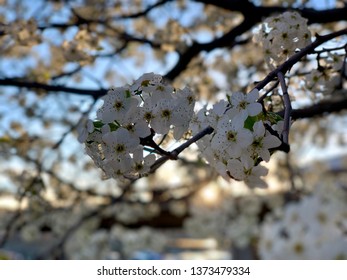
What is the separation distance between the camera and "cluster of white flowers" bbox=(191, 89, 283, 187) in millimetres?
981

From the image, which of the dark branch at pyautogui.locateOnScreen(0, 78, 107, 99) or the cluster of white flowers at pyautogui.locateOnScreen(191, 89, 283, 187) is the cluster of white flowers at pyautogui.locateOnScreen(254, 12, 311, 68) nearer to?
the cluster of white flowers at pyautogui.locateOnScreen(191, 89, 283, 187)

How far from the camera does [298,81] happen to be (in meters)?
1.86

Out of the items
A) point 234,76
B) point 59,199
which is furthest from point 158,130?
point 59,199

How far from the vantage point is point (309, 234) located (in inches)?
113

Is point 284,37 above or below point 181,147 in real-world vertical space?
above

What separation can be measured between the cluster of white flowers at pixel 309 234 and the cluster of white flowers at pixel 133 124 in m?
1.79

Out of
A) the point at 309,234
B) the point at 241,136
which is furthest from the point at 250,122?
the point at 309,234

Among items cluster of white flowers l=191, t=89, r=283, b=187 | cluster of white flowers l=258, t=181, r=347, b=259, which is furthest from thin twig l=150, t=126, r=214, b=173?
cluster of white flowers l=258, t=181, r=347, b=259

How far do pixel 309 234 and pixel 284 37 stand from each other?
65.7 inches

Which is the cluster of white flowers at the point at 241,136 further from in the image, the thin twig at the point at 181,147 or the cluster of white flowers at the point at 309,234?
the cluster of white flowers at the point at 309,234

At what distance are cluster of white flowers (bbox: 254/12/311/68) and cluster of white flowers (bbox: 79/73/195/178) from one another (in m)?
0.63

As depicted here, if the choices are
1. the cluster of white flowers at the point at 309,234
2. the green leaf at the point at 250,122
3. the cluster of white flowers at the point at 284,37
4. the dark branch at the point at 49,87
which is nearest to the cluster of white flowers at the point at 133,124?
the green leaf at the point at 250,122

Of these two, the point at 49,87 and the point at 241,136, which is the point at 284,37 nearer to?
the point at 241,136

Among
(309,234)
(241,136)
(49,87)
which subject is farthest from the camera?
(309,234)
